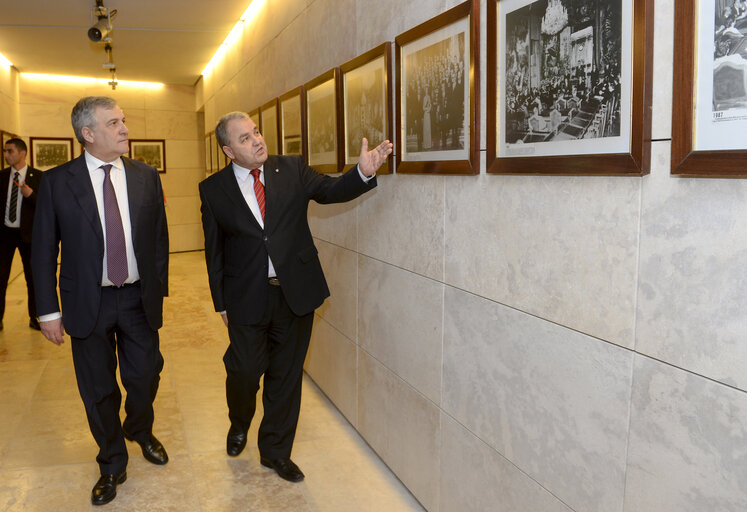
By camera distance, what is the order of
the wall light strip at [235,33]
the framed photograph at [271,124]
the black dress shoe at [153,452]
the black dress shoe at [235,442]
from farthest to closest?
the wall light strip at [235,33] < the framed photograph at [271,124] < the black dress shoe at [235,442] < the black dress shoe at [153,452]

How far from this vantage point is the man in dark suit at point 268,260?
323 centimetres

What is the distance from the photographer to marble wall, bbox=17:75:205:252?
12414 millimetres

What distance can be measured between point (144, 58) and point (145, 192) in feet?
25.9

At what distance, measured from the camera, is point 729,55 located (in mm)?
1411

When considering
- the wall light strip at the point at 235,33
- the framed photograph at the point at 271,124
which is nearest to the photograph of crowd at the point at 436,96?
the framed photograph at the point at 271,124

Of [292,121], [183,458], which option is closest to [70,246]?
[183,458]

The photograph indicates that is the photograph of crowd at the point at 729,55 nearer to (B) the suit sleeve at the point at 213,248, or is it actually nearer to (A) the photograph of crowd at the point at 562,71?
(A) the photograph of crowd at the point at 562,71

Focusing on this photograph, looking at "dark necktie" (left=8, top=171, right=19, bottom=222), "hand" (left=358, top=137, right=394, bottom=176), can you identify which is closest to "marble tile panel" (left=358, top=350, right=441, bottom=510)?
"hand" (left=358, top=137, right=394, bottom=176)

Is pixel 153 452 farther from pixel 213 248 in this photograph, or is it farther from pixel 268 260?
pixel 268 260

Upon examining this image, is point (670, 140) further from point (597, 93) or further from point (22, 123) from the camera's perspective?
point (22, 123)

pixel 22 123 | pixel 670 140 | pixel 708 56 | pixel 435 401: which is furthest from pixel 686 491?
pixel 22 123

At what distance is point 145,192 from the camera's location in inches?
133

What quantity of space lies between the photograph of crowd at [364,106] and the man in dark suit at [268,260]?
395 mm

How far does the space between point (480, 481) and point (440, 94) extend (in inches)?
61.4
